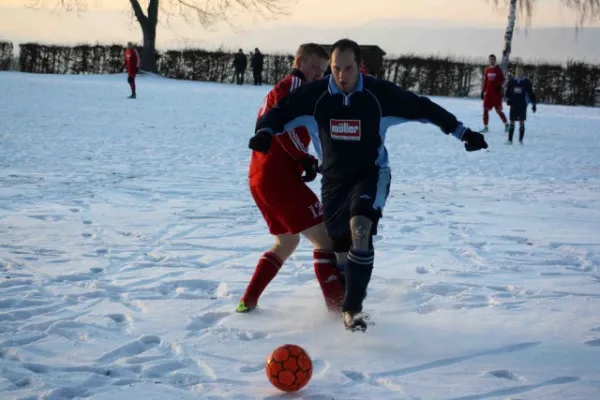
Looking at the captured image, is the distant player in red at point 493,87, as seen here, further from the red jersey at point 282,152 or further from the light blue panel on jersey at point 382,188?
the light blue panel on jersey at point 382,188

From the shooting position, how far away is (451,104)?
93.0ft

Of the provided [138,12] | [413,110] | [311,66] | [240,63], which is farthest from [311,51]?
[138,12]

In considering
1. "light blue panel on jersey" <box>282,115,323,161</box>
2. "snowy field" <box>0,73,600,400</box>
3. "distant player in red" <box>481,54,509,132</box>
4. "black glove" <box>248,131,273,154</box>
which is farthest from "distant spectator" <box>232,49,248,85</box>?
"black glove" <box>248,131,273,154</box>

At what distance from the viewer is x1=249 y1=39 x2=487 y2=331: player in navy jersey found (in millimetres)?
3994

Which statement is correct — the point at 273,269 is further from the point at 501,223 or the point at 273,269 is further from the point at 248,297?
the point at 501,223

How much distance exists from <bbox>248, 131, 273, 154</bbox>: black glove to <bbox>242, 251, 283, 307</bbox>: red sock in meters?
0.83

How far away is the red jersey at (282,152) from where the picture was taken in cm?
430

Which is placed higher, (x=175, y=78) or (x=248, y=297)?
(x=175, y=78)

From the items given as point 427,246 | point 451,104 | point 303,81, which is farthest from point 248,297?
point 451,104

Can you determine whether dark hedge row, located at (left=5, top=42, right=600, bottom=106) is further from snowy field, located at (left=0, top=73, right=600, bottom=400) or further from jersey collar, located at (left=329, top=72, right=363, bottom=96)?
jersey collar, located at (left=329, top=72, right=363, bottom=96)

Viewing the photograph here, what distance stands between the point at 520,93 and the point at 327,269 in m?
11.8

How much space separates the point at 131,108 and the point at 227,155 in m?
9.07

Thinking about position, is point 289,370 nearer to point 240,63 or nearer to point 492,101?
point 492,101

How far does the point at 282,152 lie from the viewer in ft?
14.3
